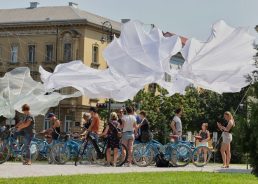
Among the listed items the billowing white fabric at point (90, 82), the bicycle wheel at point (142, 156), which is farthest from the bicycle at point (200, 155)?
the billowing white fabric at point (90, 82)

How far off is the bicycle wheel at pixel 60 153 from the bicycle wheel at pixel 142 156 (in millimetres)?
2190

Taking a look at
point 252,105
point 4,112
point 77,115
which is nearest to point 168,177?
point 252,105

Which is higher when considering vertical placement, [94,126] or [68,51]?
[68,51]

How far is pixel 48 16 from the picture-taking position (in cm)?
8319

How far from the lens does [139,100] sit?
73.2 metres

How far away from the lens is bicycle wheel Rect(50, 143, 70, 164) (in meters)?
23.1

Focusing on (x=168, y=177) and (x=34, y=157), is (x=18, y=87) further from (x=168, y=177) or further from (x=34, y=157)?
(x=168, y=177)

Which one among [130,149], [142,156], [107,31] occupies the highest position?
[107,31]

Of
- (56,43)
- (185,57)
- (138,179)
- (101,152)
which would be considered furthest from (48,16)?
(138,179)

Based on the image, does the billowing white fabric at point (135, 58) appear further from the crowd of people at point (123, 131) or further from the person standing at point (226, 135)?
the person standing at point (226, 135)

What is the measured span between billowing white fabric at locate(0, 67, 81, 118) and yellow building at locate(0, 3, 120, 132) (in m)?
44.1

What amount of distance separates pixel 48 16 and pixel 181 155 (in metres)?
62.2

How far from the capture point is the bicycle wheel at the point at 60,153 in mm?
23125

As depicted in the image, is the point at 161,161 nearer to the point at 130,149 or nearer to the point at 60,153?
the point at 130,149
